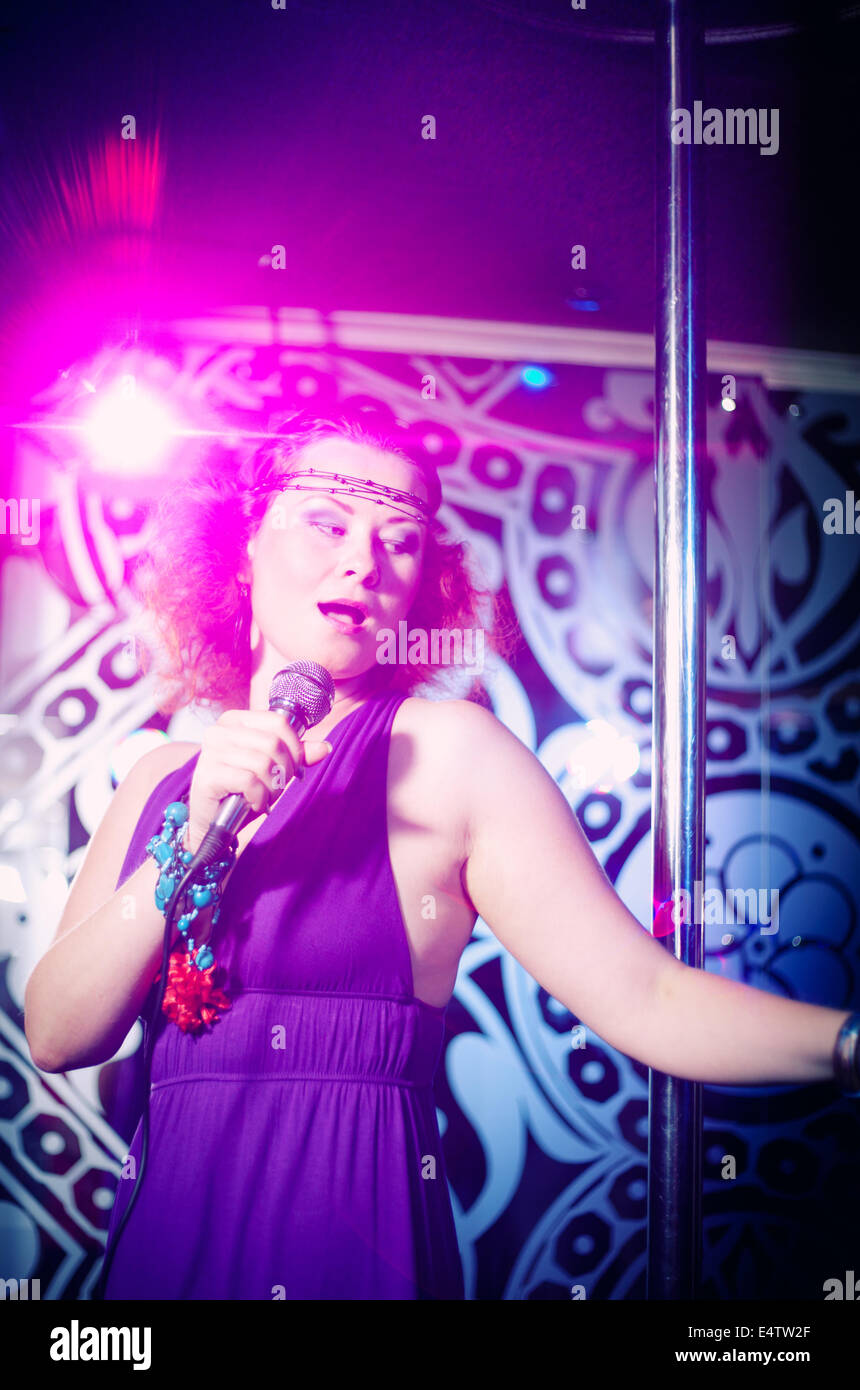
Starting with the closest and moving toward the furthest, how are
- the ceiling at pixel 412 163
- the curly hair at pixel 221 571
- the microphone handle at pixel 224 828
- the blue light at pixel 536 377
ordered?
1. the microphone handle at pixel 224 828
2. the ceiling at pixel 412 163
3. the curly hair at pixel 221 571
4. the blue light at pixel 536 377

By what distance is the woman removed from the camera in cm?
112

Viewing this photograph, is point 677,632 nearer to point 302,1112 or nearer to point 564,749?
point 564,749

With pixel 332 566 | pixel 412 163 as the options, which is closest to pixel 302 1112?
pixel 332 566

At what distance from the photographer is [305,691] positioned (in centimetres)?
112

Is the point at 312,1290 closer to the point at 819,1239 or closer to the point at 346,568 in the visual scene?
the point at 819,1239

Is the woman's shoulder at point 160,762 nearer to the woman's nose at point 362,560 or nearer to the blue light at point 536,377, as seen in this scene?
the woman's nose at point 362,560

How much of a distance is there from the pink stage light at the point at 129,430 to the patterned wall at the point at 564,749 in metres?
0.04

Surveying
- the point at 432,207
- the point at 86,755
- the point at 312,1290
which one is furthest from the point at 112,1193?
the point at 432,207

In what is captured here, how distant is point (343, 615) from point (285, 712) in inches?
10.8

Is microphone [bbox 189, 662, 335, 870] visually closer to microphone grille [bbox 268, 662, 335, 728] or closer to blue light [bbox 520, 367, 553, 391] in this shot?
microphone grille [bbox 268, 662, 335, 728]

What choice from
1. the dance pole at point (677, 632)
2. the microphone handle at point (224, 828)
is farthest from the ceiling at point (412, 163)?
the microphone handle at point (224, 828)

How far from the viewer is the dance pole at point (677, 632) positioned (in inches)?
44.9

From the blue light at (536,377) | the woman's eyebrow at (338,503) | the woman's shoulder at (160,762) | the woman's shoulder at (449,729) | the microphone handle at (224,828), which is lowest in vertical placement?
the microphone handle at (224,828)

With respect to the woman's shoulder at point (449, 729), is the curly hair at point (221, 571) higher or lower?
higher
